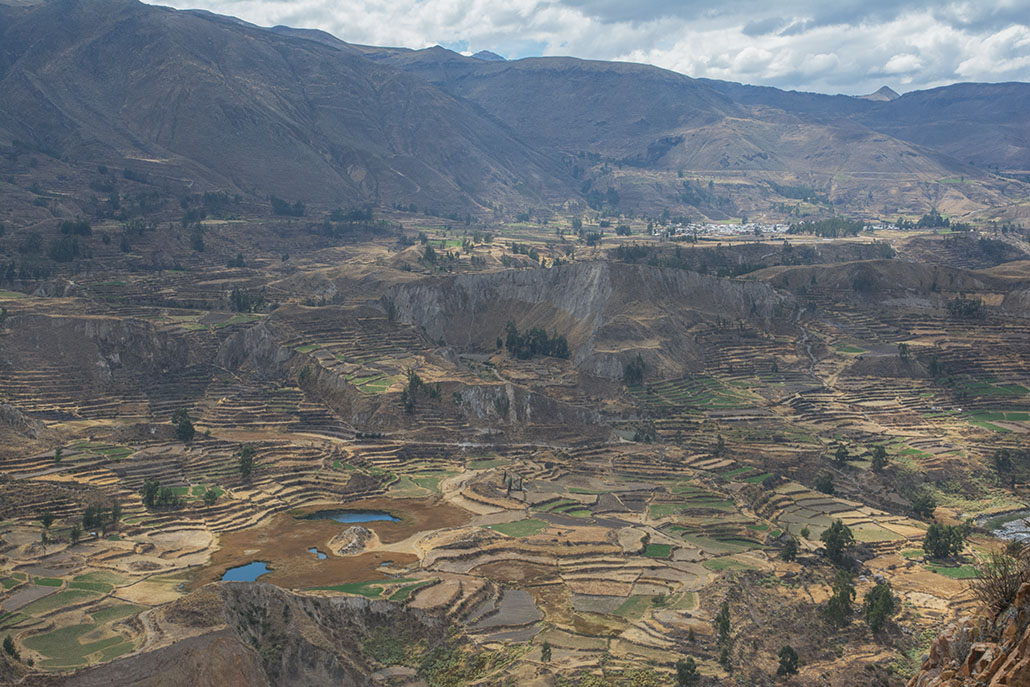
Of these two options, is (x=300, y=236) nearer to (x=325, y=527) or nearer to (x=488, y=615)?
(x=325, y=527)

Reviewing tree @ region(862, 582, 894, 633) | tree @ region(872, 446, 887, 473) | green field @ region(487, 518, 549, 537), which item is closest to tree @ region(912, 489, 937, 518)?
tree @ region(872, 446, 887, 473)

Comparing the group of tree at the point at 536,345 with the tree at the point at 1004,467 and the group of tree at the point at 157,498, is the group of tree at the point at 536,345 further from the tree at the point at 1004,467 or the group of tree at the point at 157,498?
the group of tree at the point at 157,498

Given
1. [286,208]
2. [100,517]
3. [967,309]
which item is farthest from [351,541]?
[286,208]

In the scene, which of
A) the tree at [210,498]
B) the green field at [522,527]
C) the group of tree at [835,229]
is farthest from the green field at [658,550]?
the group of tree at [835,229]

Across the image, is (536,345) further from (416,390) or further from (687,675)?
(687,675)

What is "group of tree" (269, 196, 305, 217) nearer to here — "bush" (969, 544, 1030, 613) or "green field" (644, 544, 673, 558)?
"green field" (644, 544, 673, 558)

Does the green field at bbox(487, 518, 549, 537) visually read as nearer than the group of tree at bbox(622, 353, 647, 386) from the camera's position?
Yes
